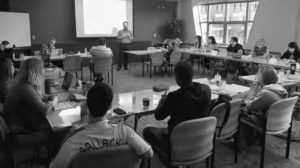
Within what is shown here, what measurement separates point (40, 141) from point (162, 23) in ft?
31.5

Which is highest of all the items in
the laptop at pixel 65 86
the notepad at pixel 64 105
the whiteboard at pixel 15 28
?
the whiteboard at pixel 15 28

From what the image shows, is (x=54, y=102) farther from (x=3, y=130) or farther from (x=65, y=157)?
(x=65, y=157)

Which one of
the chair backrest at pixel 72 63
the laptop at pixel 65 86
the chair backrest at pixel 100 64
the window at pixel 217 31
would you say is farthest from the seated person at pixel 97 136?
the window at pixel 217 31

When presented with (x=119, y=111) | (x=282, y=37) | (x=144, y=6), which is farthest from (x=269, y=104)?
(x=144, y=6)

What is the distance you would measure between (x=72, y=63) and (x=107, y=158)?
18.1 ft

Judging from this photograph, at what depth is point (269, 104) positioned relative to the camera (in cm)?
280

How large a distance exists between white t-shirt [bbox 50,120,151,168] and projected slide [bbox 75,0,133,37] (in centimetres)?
823

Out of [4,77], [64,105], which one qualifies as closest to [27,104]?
[64,105]

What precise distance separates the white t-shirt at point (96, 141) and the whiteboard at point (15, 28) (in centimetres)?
666

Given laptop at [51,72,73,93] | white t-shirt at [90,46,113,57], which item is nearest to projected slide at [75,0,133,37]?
white t-shirt at [90,46,113,57]

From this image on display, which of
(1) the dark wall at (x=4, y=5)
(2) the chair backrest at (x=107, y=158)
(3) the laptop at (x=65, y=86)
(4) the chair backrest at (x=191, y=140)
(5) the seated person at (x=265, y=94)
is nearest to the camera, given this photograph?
(2) the chair backrest at (x=107, y=158)

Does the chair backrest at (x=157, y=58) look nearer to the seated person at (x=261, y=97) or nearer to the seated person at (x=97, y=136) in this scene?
the seated person at (x=261, y=97)

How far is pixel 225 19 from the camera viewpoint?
9977 millimetres

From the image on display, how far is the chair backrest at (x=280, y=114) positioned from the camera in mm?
2654
